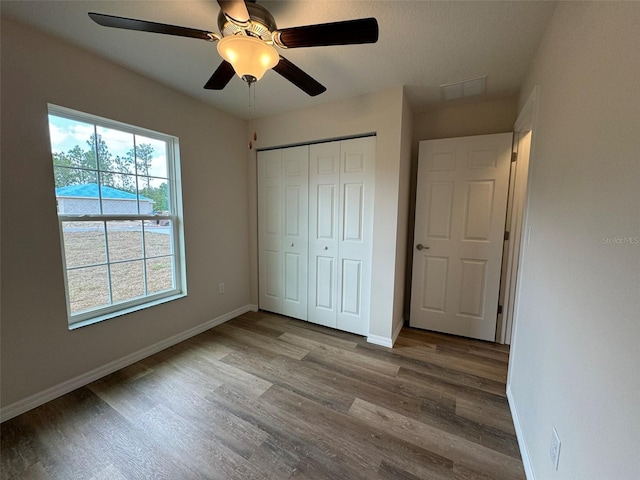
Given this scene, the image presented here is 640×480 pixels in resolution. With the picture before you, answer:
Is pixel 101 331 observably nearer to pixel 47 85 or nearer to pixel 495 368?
pixel 47 85

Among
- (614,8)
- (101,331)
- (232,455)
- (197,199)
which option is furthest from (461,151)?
(101,331)

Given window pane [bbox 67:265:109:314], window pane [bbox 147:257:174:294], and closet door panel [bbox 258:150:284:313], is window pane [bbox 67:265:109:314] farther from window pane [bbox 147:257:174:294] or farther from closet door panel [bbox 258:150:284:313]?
closet door panel [bbox 258:150:284:313]

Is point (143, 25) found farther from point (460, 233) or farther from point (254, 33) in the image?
point (460, 233)

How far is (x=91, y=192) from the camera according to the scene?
1.85 metres

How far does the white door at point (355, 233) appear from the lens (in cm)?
243

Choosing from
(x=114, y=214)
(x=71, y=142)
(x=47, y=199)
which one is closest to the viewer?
Answer: (x=47, y=199)

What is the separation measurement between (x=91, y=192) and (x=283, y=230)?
1.71 m

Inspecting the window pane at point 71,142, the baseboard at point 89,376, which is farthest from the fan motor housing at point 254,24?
the baseboard at point 89,376

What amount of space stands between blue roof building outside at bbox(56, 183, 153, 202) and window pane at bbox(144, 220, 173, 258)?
0.95 ft

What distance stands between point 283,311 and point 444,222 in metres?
2.10

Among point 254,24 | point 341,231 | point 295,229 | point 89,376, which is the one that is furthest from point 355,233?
point 89,376

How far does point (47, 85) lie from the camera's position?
1.59m

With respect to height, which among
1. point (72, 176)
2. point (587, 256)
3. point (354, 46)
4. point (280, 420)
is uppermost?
point (354, 46)

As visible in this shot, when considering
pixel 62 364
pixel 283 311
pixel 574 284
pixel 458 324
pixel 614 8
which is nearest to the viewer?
pixel 614 8
